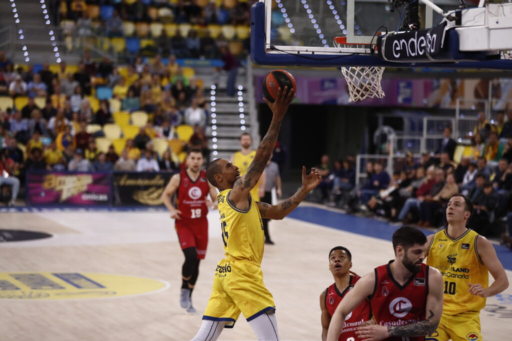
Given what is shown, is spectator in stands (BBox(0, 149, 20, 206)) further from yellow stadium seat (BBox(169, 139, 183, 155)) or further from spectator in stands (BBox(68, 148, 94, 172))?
yellow stadium seat (BBox(169, 139, 183, 155))

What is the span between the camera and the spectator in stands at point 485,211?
14352 millimetres

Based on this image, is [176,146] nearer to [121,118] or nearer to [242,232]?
[121,118]

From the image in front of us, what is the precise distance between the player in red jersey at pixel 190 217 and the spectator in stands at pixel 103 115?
484 inches

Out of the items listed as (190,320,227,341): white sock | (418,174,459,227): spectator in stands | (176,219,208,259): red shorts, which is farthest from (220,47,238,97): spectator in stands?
(190,320,227,341): white sock

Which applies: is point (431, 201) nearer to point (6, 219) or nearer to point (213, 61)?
point (6, 219)

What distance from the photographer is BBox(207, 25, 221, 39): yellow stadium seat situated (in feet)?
77.6

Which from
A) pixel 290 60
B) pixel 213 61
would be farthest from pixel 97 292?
pixel 213 61

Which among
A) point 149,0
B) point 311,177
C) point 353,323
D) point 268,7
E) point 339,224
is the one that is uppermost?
point 149,0

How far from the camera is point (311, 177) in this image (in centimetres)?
566

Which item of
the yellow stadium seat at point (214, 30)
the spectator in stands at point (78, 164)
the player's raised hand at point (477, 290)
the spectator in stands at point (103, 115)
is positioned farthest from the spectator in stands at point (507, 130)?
the player's raised hand at point (477, 290)

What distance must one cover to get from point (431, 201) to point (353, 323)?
36.1ft

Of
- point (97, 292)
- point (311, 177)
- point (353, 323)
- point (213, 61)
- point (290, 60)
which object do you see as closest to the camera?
point (353, 323)

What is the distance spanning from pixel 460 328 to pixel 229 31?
19655 millimetres

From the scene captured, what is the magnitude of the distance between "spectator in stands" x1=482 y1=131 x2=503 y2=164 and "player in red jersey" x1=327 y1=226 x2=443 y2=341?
42.2 feet
